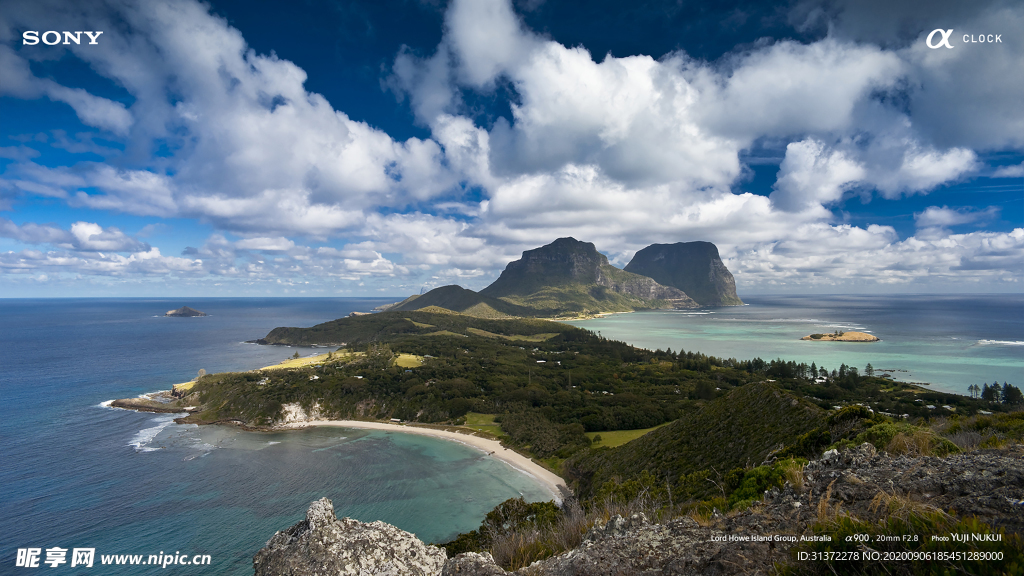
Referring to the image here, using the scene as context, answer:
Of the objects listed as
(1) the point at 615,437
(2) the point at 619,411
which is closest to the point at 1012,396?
(2) the point at 619,411

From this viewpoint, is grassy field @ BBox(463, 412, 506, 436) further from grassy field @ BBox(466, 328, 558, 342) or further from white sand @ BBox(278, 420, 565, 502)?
grassy field @ BBox(466, 328, 558, 342)

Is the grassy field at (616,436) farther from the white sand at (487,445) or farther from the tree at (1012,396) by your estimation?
the tree at (1012,396)

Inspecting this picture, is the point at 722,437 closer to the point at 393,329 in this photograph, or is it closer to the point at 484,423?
the point at 484,423

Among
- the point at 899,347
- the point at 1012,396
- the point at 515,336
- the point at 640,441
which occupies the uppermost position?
the point at 1012,396

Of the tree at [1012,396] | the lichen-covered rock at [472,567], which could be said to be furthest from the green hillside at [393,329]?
the lichen-covered rock at [472,567]

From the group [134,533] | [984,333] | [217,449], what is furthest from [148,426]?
[984,333]

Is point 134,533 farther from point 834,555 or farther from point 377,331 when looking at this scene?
point 377,331

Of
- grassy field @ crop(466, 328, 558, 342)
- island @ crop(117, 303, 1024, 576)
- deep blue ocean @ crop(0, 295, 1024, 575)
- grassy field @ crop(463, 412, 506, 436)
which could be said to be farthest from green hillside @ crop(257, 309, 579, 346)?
grassy field @ crop(463, 412, 506, 436)
